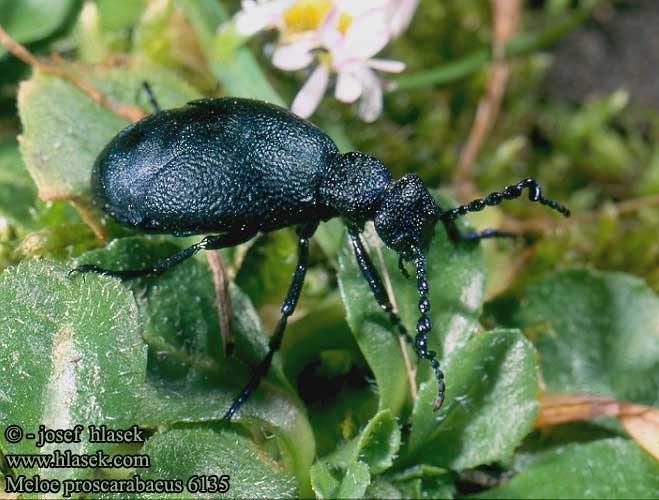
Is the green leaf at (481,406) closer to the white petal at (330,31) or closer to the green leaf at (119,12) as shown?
the white petal at (330,31)

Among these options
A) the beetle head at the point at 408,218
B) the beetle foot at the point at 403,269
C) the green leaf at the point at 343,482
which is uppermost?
the beetle head at the point at 408,218

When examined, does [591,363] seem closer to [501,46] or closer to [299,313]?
[299,313]

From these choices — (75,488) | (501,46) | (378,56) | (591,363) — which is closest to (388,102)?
(378,56)

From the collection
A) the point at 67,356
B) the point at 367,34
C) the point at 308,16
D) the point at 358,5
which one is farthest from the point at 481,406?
the point at 308,16

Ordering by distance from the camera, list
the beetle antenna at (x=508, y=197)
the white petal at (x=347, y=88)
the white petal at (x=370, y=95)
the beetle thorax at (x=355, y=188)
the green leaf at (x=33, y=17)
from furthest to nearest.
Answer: the green leaf at (x=33, y=17), the white petal at (x=370, y=95), the white petal at (x=347, y=88), the beetle thorax at (x=355, y=188), the beetle antenna at (x=508, y=197)

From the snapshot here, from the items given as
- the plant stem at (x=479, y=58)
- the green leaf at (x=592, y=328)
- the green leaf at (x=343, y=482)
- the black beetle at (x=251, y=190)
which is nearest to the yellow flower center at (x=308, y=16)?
the black beetle at (x=251, y=190)

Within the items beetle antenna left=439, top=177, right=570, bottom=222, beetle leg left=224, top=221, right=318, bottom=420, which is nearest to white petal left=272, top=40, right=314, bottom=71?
beetle leg left=224, top=221, right=318, bottom=420
